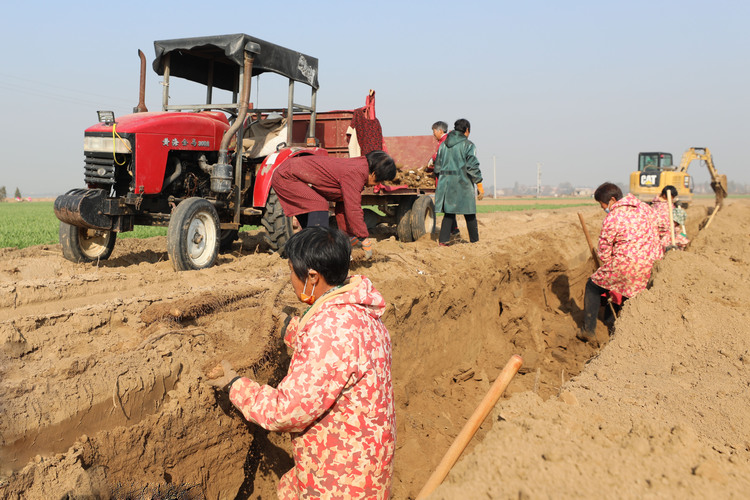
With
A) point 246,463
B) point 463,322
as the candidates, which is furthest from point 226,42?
point 246,463

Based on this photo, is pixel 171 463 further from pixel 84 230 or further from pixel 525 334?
pixel 525 334

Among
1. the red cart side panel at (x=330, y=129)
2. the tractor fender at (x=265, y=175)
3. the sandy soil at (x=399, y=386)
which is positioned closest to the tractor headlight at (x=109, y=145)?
the sandy soil at (x=399, y=386)

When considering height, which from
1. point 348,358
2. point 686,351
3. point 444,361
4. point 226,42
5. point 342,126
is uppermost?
point 226,42

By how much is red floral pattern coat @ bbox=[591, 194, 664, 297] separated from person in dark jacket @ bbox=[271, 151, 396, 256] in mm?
2614

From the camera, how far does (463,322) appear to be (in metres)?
6.63

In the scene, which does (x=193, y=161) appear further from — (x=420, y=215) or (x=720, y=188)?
(x=720, y=188)

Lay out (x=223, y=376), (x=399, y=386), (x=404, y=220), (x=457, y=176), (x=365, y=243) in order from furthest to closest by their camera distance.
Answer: (x=404, y=220), (x=457, y=176), (x=365, y=243), (x=399, y=386), (x=223, y=376)

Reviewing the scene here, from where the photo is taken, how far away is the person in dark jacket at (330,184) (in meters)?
5.09

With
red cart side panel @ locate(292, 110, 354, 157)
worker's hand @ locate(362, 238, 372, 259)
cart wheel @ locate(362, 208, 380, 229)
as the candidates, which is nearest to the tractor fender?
worker's hand @ locate(362, 238, 372, 259)

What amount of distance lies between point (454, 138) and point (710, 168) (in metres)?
14.5

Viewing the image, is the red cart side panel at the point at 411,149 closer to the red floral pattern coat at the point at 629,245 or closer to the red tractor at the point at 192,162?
the red tractor at the point at 192,162

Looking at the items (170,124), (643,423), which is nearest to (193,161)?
(170,124)

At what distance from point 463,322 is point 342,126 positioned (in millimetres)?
4044

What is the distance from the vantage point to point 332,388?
6.58 ft
